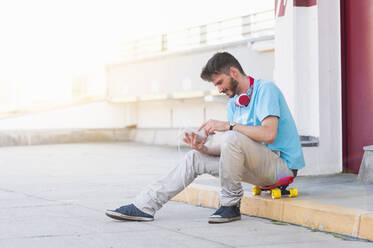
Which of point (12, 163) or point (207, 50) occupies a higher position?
point (207, 50)

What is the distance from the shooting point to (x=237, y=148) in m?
4.50

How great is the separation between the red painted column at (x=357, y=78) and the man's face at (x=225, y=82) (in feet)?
9.76

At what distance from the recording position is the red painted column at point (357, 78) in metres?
7.17

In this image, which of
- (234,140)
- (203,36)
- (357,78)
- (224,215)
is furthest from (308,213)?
(203,36)

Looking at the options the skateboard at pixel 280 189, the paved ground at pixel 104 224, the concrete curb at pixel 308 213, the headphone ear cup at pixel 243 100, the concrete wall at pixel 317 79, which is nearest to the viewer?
the paved ground at pixel 104 224

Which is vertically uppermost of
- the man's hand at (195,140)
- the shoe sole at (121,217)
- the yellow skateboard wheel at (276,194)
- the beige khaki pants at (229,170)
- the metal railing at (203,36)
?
the metal railing at (203,36)

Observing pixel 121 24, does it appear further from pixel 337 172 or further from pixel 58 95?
pixel 337 172

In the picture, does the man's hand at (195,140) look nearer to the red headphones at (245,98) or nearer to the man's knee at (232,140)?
the man's knee at (232,140)

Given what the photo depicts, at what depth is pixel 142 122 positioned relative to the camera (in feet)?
68.5

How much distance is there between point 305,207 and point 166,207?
164cm

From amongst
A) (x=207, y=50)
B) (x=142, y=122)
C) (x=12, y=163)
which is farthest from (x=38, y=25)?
(x=12, y=163)

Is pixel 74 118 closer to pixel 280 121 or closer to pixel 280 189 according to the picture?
pixel 280 189

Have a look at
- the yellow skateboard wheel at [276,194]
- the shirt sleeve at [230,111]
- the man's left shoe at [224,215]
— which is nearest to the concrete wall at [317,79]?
the yellow skateboard wheel at [276,194]

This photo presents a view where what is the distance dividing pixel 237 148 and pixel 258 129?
211 millimetres
